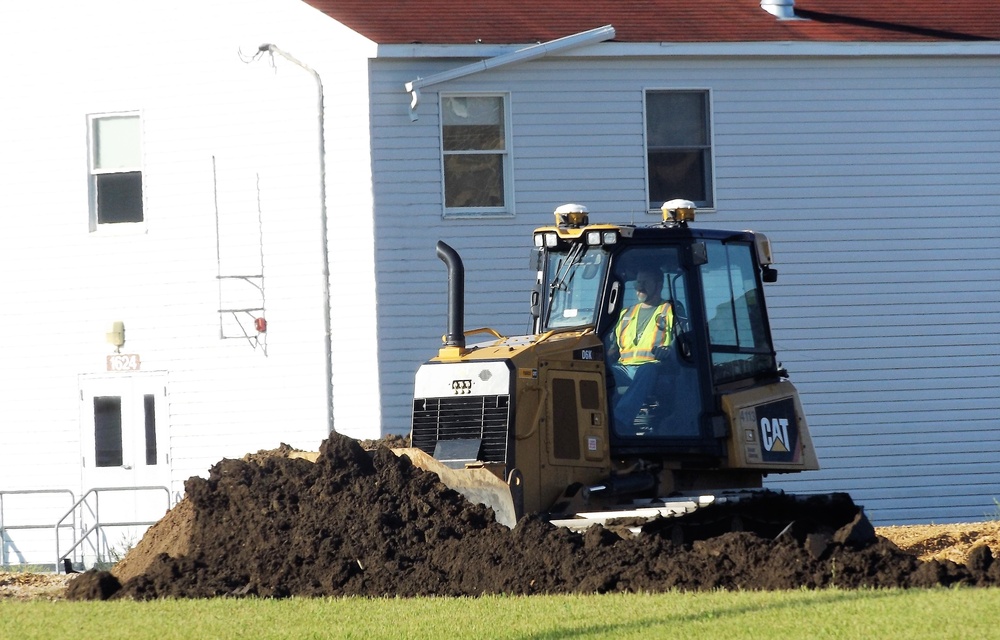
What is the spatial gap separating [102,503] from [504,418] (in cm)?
941

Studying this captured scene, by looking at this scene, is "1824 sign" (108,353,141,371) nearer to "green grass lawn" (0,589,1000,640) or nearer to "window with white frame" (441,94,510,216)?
"window with white frame" (441,94,510,216)

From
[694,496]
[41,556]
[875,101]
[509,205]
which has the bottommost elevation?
[41,556]

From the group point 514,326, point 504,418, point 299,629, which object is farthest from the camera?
point 514,326

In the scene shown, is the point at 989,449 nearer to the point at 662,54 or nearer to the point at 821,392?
the point at 821,392

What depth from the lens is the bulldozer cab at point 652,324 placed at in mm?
12359

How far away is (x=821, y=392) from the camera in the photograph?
1955cm

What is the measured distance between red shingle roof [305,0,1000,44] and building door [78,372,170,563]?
5343 mm

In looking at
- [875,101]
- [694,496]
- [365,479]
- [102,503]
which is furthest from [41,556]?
Result: [875,101]

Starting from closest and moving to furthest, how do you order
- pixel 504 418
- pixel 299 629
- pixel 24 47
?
pixel 299 629 → pixel 504 418 → pixel 24 47

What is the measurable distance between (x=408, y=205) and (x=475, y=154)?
112cm

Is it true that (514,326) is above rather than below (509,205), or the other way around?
below

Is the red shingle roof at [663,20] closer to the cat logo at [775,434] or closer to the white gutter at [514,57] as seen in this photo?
the white gutter at [514,57]

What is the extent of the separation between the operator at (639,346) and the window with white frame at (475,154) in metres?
6.64

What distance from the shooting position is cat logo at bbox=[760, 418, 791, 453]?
42.2 ft
